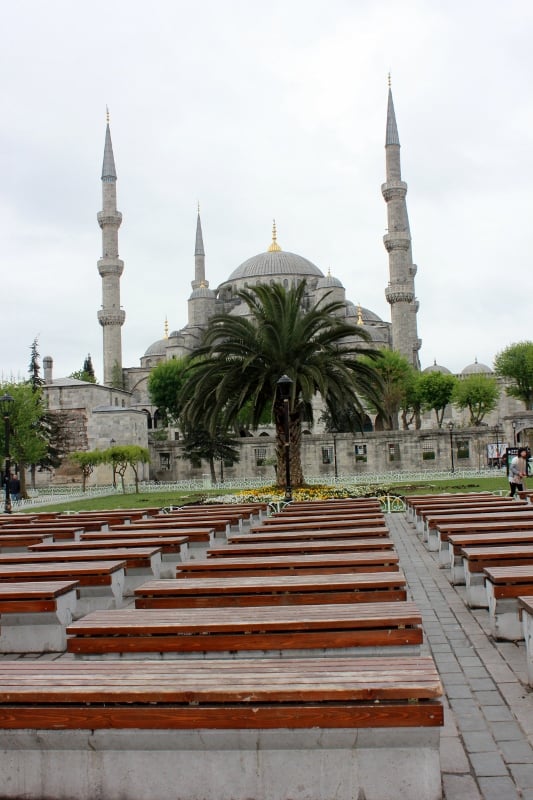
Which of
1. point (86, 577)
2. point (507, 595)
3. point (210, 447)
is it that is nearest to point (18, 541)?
point (86, 577)

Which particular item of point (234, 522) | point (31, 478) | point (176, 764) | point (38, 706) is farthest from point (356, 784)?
point (31, 478)

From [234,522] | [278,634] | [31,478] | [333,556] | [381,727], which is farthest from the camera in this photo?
[31,478]

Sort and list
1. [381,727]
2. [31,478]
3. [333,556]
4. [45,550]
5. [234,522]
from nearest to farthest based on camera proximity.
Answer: [381,727], [333,556], [45,550], [234,522], [31,478]

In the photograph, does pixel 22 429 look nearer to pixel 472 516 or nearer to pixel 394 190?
pixel 472 516

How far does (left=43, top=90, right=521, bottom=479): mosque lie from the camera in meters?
47.8

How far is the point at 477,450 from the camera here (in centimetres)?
4459

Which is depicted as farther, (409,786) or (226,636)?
(226,636)

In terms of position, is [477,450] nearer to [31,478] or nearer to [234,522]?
[31,478]

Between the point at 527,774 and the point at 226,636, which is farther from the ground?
the point at 226,636

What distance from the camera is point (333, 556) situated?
671 centimetres

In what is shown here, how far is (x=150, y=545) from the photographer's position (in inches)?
329

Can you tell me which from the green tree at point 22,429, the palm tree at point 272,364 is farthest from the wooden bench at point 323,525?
the green tree at point 22,429

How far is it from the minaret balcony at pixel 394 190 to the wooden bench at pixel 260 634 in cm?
5665

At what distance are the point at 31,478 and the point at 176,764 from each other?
154 ft
